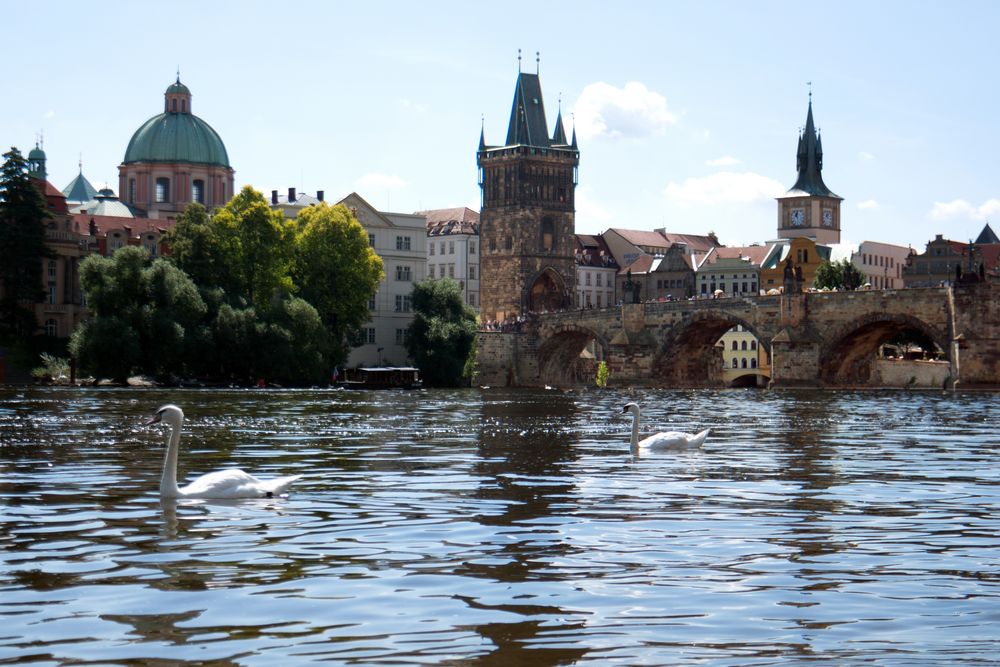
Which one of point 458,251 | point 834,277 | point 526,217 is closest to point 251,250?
point 526,217

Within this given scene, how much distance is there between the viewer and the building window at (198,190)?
144 meters

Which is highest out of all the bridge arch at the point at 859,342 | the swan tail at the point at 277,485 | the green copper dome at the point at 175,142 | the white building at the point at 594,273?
the green copper dome at the point at 175,142

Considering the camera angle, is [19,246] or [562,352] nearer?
[19,246]

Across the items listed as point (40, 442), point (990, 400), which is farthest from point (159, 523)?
point (990, 400)

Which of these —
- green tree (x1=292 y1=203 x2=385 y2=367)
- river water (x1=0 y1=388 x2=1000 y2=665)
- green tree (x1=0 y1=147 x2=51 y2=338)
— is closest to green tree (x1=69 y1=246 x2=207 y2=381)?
green tree (x1=292 y1=203 x2=385 y2=367)

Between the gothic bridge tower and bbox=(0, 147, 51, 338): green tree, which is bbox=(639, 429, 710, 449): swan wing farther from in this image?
the gothic bridge tower

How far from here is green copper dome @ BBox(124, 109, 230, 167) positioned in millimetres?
144125

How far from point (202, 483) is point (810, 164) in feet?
575

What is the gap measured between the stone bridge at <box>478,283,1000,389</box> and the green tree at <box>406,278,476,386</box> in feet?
41.7

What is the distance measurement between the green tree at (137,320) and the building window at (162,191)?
214 feet

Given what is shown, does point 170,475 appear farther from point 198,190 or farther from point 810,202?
point 810,202

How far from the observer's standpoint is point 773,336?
100125 millimetres

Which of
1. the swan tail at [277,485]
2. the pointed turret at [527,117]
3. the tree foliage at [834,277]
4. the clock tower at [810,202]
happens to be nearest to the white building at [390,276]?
the pointed turret at [527,117]

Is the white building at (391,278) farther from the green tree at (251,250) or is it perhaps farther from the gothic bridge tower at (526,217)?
the gothic bridge tower at (526,217)
